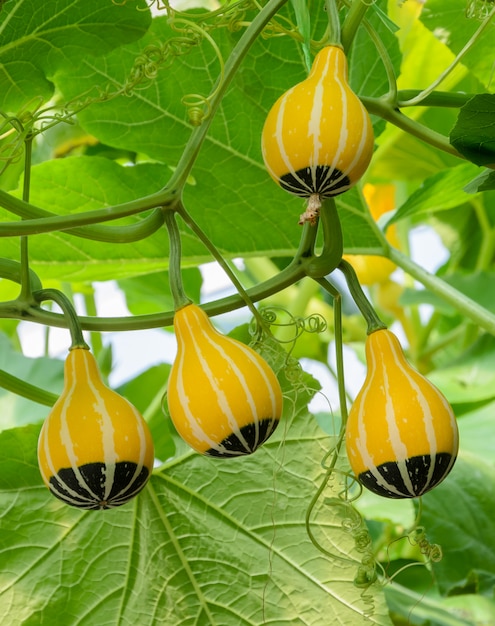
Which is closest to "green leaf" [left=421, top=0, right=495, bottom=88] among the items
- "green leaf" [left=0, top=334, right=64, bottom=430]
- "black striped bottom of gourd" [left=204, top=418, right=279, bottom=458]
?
"black striped bottom of gourd" [left=204, top=418, right=279, bottom=458]

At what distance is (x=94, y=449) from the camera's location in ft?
1.38

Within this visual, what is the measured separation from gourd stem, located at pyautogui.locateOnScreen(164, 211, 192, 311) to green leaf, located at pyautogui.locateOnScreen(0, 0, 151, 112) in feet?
0.60

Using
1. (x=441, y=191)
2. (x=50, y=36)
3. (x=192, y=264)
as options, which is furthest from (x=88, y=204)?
(x=441, y=191)

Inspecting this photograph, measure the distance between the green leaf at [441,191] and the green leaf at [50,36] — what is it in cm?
35

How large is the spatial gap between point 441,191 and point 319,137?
54 centimetres

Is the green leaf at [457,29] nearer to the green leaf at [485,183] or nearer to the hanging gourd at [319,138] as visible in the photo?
the green leaf at [485,183]

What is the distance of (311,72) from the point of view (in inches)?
15.4

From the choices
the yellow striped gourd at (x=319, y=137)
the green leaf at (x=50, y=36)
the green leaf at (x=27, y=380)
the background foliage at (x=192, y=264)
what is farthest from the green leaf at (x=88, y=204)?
the yellow striped gourd at (x=319, y=137)

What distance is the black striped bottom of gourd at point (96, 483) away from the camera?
0.42m

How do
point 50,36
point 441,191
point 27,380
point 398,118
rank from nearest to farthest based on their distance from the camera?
point 398,118 < point 50,36 < point 441,191 < point 27,380

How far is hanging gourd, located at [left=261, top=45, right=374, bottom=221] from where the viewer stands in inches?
14.4

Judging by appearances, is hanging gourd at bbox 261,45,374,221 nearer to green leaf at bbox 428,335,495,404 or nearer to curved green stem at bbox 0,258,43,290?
curved green stem at bbox 0,258,43,290

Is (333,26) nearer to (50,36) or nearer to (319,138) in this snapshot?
(319,138)

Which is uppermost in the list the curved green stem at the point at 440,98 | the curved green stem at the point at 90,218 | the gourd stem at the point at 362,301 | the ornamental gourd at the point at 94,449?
the curved green stem at the point at 440,98
